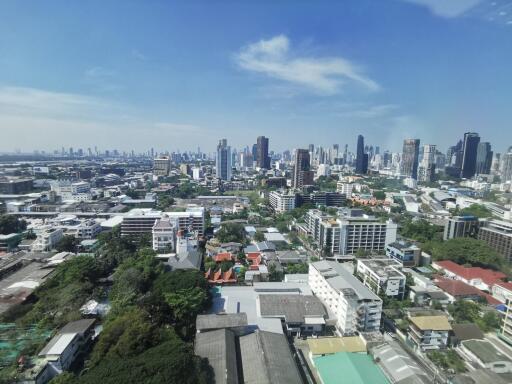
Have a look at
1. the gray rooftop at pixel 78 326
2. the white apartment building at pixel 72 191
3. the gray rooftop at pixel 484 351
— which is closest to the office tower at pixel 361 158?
the white apartment building at pixel 72 191

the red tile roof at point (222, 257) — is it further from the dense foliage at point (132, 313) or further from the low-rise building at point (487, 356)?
the low-rise building at point (487, 356)

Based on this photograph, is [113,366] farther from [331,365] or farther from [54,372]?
[331,365]

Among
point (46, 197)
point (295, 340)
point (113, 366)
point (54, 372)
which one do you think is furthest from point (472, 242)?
point (46, 197)

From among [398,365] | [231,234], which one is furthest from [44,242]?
[398,365]

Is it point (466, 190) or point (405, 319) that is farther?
point (466, 190)

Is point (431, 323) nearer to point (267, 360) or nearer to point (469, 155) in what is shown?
point (267, 360)

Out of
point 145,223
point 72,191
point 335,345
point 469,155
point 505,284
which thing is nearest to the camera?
point 335,345

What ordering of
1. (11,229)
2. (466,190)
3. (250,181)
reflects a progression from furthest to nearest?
(250,181) < (466,190) < (11,229)
